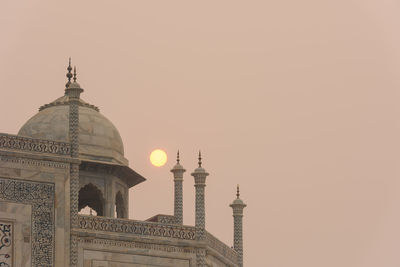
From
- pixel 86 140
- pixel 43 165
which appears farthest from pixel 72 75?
pixel 43 165

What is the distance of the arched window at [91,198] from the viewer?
99.6 ft

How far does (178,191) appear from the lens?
30719 mm

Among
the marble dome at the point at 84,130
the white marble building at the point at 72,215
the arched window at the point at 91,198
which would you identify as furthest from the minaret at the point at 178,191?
the arched window at the point at 91,198

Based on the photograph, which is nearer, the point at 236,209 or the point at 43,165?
the point at 43,165

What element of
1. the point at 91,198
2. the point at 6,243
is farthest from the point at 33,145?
the point at 91,198

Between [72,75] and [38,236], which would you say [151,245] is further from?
[72,75]

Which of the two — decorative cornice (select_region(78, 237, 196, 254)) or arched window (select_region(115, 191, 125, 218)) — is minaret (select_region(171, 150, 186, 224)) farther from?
decorative cornice (select_region(78, 237, 196, 254))

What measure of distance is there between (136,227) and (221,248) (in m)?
2.54

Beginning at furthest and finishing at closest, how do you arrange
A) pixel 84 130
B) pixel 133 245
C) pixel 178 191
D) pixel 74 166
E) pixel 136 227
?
pixel 178 191 → pixel 84 130 → pixel 136 227 → pixel 133 245 → pixel 74 166

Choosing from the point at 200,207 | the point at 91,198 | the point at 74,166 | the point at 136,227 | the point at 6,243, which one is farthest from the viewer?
the point at 91,198

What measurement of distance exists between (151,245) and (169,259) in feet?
1.58

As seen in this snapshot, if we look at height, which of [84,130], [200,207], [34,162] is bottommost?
[200,207]

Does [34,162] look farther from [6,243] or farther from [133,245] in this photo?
[133,245]

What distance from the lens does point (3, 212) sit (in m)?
26.2
